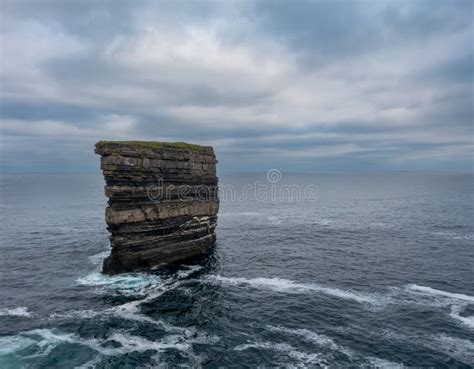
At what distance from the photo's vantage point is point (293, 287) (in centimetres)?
4788

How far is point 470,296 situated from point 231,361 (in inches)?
1286

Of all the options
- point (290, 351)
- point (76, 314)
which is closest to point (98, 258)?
point (76, 314)

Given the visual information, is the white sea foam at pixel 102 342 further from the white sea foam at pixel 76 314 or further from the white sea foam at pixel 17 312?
the white sea foam at pixel 17 312

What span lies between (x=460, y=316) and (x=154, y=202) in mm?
44436

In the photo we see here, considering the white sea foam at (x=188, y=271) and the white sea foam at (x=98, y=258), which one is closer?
the white sea foam at (x=188, y=271)

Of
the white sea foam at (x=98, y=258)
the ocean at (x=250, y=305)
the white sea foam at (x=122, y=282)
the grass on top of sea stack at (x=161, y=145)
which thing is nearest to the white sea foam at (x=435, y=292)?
the ocean at (x=250, y=305)

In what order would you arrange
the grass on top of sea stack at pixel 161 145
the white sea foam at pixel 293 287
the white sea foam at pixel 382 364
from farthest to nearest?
1. the grass on top of sea stack at pixel 161 145
2. the white sea foam at pixel 293 287
3. the white sea foam at pixel 382 364

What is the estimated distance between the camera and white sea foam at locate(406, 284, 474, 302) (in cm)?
4272

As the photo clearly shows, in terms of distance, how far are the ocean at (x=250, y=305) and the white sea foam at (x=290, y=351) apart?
15 cm

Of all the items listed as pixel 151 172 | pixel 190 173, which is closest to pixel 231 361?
pixel 151 172

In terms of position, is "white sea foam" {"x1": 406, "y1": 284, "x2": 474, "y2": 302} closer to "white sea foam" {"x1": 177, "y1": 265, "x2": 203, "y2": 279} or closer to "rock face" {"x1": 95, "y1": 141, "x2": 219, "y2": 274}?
"white sea foam" {"x1": 177, "y1": 265, "x2": 203, "y2": 279}

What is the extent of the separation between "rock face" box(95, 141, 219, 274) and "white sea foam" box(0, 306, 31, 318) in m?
13.5

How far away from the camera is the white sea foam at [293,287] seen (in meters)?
43.4

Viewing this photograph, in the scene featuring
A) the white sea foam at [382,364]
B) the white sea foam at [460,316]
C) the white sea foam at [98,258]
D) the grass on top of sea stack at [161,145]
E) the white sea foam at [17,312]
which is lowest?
the white sea foam at [382,364]
